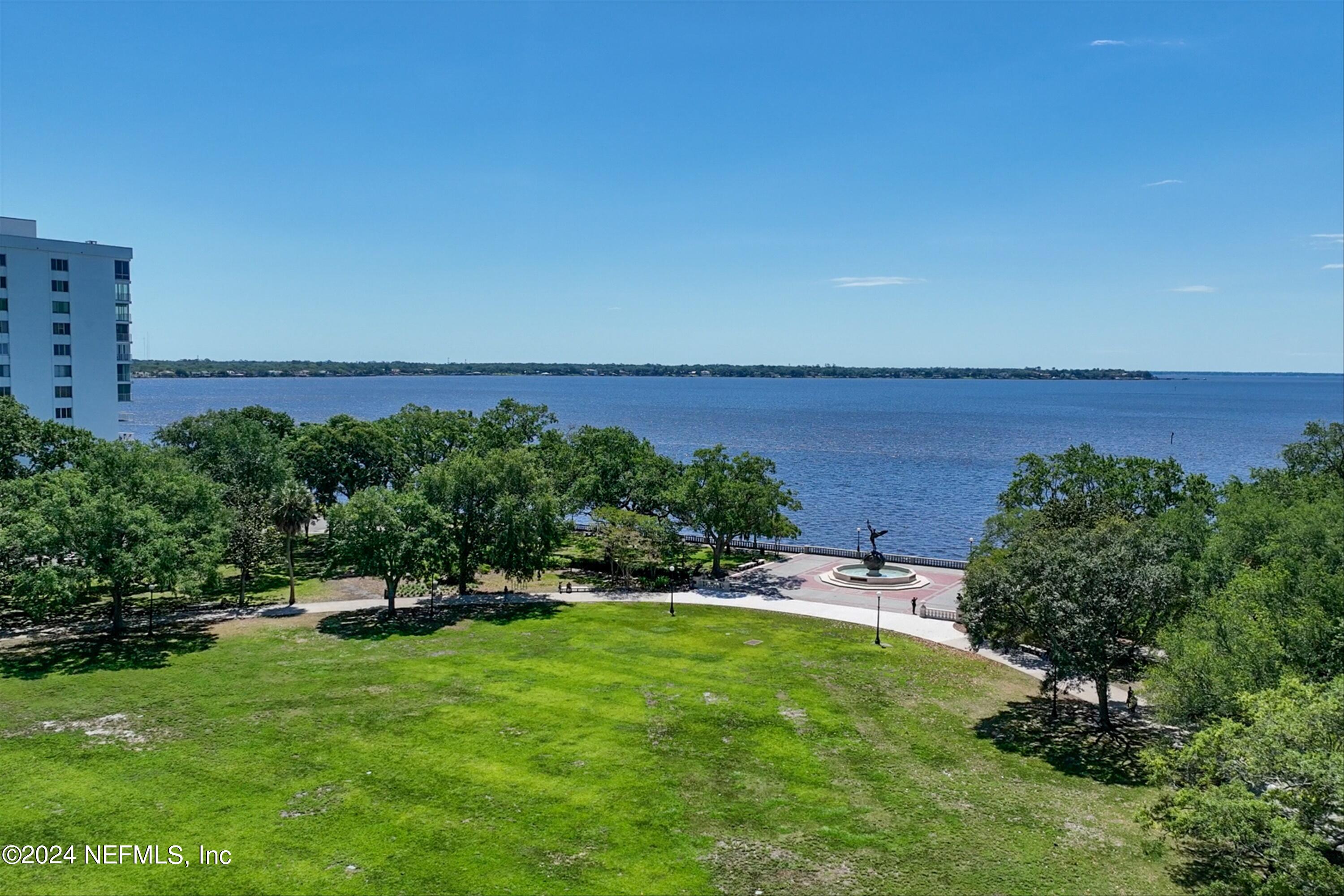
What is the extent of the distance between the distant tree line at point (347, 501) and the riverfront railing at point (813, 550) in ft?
16.8

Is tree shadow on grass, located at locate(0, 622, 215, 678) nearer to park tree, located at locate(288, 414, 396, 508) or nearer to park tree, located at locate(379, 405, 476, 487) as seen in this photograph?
park tree, located at locate(379, 405, 476, 487)

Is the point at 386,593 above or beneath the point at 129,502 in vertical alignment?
beneath

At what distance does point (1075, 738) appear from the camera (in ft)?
103

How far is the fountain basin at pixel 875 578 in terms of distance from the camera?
55938mm

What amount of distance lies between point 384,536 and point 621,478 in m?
22.9

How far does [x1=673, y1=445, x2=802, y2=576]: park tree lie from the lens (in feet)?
188

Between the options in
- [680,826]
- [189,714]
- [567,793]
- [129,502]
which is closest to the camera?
[680,826]

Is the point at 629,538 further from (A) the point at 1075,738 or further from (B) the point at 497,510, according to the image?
(A) the point at 1075,738

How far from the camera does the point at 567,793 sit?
83.8 ft

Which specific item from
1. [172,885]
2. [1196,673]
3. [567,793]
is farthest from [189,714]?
[1196,673]

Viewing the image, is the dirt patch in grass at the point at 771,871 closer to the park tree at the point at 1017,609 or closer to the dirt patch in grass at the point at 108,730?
the park tree at the point at 1017,609

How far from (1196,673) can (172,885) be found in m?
30.5

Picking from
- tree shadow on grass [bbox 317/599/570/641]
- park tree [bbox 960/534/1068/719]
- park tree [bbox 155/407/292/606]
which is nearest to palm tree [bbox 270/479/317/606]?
park tree [bbox 155/407/292/606]

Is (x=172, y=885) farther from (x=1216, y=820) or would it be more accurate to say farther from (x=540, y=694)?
(x=1216, y=820)
